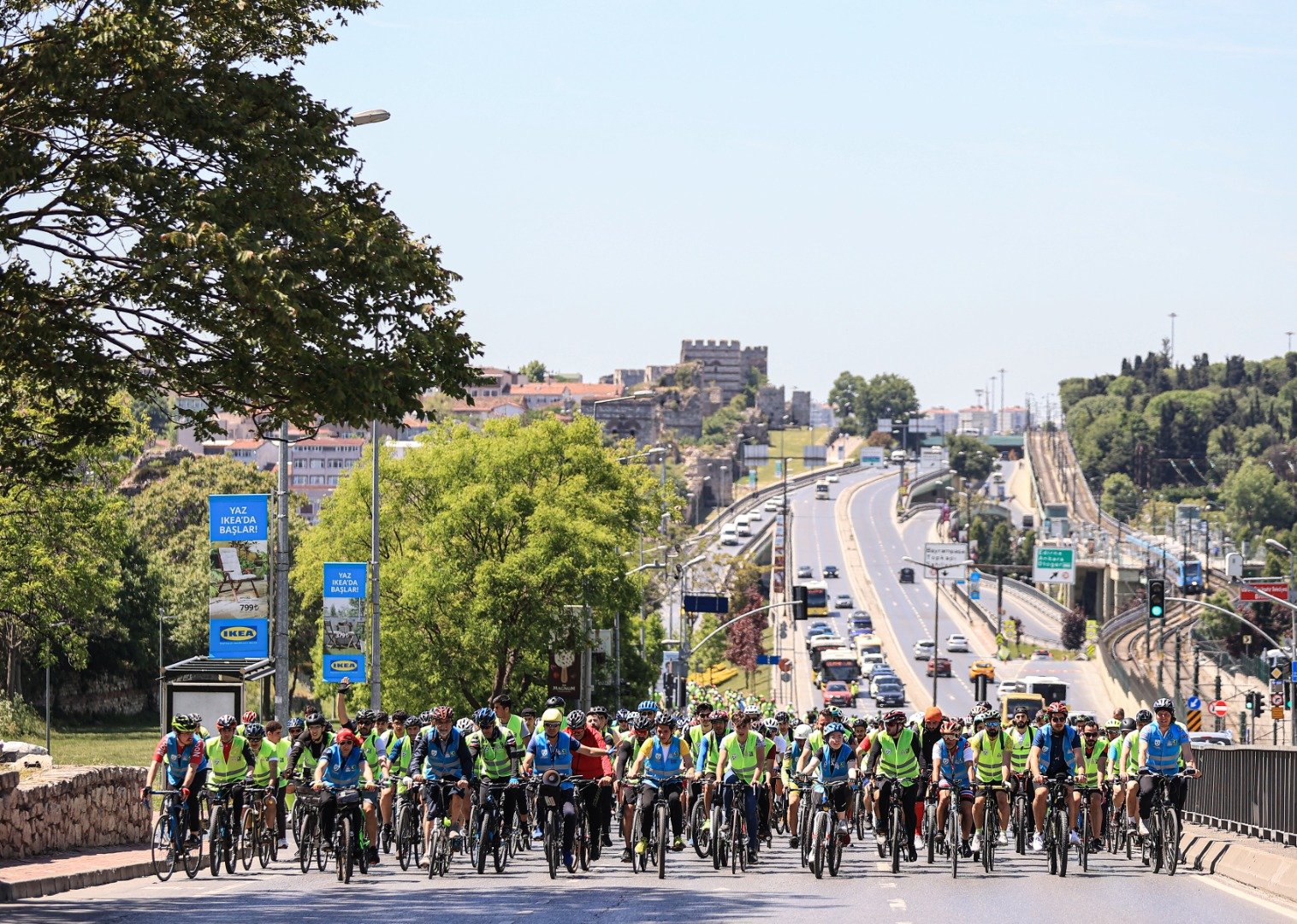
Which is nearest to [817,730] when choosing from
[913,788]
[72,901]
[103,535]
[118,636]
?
[913,788]

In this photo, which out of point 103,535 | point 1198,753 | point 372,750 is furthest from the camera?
point 103,535

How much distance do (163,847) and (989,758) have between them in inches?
372

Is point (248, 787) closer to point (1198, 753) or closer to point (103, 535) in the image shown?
point (1198, 753)

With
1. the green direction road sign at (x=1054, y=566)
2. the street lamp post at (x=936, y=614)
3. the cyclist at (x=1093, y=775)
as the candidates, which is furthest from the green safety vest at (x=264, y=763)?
the green direction road sign at (x=1054, y=566)

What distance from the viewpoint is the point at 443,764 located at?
72.1ft

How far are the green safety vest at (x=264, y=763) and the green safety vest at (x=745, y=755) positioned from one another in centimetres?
549

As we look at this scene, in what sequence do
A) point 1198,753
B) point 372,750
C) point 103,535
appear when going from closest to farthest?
point 372,750 < point 1198,753 < point 103,535

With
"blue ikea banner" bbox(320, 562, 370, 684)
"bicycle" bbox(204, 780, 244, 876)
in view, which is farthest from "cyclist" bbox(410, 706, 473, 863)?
"blue ikea banner" bbox(320, 562, 370, 684)

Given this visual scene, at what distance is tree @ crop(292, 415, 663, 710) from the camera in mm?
57031

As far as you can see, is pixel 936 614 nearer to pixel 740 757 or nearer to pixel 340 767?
pixel 740 757

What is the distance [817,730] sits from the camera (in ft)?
81.1

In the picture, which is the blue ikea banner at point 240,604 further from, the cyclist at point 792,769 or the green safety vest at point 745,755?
the green safety vest at point 745,755

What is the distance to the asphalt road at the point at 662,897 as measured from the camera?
17.7 meters

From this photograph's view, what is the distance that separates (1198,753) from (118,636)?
5478 centimetres
